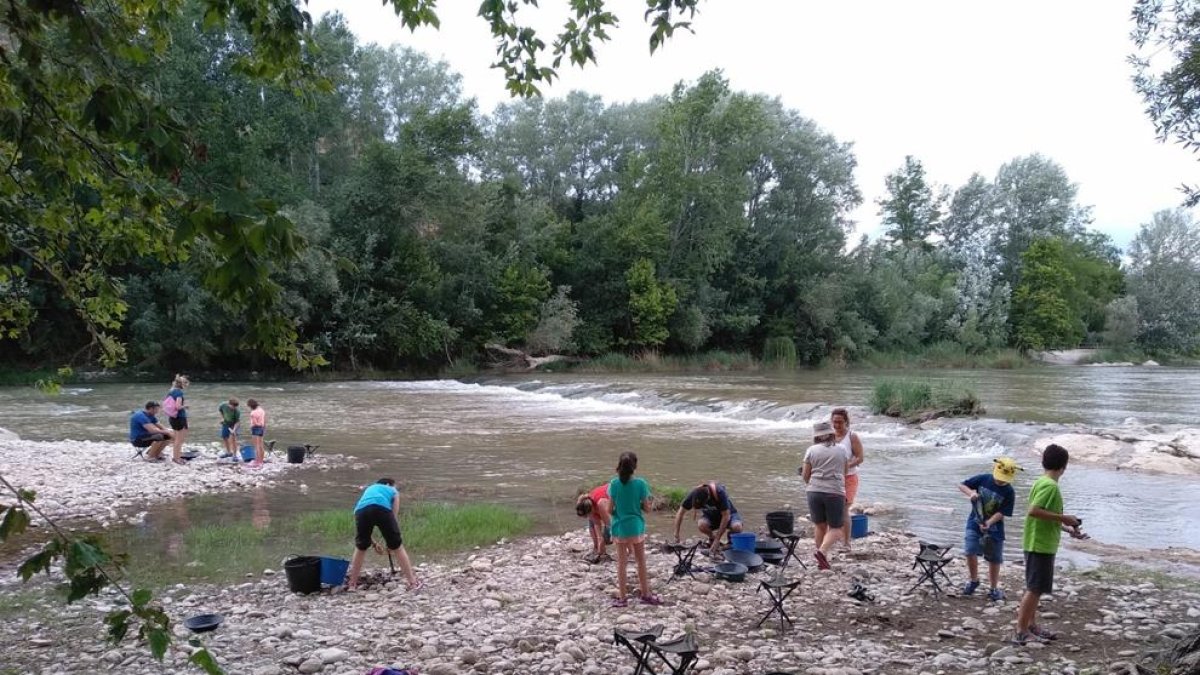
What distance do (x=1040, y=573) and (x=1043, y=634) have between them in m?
0.55

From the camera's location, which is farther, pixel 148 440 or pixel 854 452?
pixel 148 440

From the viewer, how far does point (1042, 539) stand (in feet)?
21.2

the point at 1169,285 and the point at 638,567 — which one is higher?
the point at 1169,285

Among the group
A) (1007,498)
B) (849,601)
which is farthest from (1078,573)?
(849,601)

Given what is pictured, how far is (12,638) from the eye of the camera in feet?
20.8

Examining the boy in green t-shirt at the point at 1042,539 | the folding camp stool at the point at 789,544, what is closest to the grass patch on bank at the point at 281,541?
the folding camp stool at the point at 789,544

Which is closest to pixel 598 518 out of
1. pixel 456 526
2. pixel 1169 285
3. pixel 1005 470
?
pixel 456 526

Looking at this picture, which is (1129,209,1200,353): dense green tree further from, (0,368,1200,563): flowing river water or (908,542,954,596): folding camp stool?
(908,542,954,596): folding camp stool

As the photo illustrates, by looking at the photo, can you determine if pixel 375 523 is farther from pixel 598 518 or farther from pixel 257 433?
pixel 257 433

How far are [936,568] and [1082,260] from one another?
75.2 metres

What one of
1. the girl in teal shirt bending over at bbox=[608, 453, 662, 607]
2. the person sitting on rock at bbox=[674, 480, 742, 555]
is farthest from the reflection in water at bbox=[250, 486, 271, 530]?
the person sitting on rock at bbox=[674, 480, 742, 555]

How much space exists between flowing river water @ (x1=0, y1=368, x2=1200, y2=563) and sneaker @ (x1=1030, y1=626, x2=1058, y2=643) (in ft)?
13.4

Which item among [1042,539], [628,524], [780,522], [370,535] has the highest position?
[1042,539]

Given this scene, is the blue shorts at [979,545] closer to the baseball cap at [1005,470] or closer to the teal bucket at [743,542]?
the baseball cap at [1005,470]
